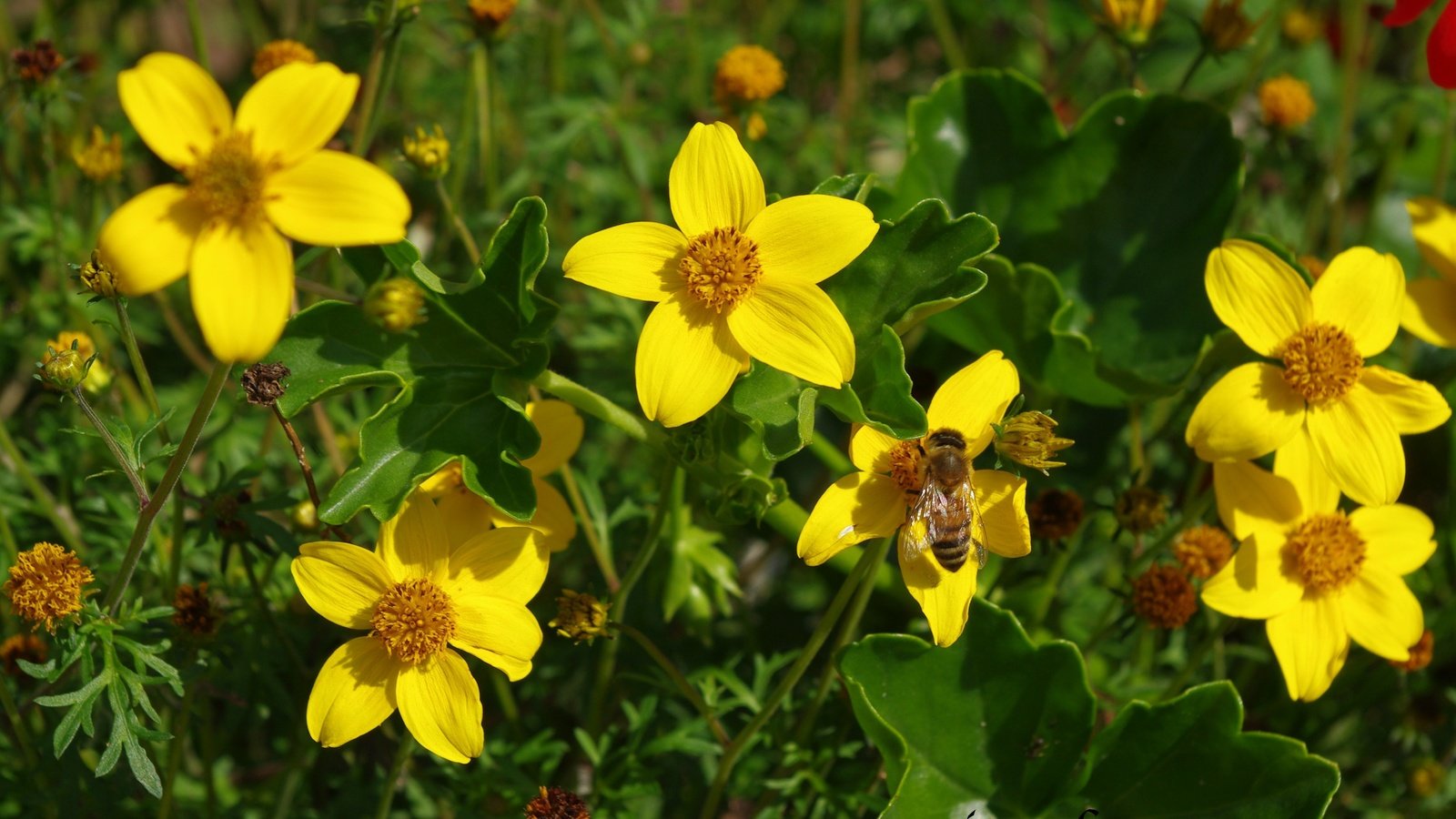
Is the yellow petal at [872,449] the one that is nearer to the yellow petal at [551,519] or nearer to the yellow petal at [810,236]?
the yellow petal at [810,236]

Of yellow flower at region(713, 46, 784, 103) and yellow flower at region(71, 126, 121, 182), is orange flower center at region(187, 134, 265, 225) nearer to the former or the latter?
yellow flower at region(71, 126, 121, 182)

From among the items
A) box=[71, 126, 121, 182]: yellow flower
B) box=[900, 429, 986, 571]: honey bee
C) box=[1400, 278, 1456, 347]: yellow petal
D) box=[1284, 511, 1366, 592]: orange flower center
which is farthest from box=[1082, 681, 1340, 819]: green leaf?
box=[71, 126, 121, 182]: yellow flower

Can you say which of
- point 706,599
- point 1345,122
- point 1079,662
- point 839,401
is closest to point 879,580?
point 706,599

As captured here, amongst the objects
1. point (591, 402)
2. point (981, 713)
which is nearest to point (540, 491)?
point (591, 402)

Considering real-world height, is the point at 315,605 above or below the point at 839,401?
below

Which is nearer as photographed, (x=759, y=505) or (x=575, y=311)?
(x=759, y=505)

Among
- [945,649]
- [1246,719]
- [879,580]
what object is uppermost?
[945,649]

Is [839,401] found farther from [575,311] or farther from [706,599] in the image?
[575,311]
